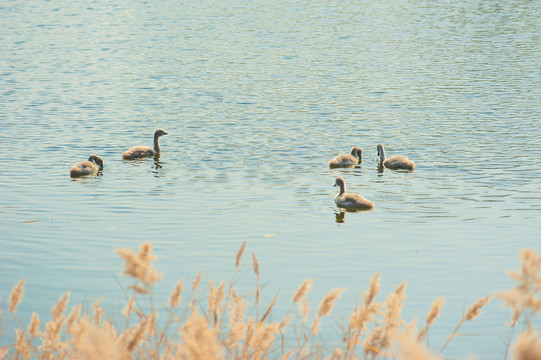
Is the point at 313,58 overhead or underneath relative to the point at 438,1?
underneath

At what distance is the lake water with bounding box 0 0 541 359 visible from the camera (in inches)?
420

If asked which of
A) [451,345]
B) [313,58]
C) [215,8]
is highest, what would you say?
[215,8]

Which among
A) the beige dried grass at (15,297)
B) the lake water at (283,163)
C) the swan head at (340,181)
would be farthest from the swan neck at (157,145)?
the beige dried grass at (15,297)

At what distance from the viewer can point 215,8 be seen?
2356 inches

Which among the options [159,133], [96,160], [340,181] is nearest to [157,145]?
[159,133]

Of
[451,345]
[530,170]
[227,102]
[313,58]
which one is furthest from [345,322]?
[313,58]

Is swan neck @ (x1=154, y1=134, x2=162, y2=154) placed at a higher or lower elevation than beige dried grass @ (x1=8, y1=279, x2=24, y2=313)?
lower

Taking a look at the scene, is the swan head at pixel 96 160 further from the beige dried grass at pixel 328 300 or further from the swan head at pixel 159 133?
the beige dried grass at pixel 328 300

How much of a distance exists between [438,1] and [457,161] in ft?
151

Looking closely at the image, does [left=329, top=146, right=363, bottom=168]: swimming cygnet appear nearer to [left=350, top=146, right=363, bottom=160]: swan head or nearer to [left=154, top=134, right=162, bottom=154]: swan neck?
[left=350, top=146, right=363, bottom=160]: swan head

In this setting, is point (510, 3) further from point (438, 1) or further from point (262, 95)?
point (262, 95)

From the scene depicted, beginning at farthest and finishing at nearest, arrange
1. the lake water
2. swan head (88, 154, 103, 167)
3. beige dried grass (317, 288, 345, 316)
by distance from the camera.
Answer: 1. swan head (88, 154, 103, 167)
2. the lake water
3. beige dried grass (317, 288, 345, 316)

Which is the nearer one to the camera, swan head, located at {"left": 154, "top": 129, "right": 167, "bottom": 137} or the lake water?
the lake water

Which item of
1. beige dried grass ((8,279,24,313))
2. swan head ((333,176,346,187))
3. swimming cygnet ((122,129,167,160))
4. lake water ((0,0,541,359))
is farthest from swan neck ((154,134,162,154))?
beige dried grass ((8,279,24,313))
